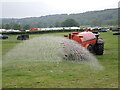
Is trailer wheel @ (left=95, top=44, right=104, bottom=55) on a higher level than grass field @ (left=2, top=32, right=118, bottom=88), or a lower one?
higher

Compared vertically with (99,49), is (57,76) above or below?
below

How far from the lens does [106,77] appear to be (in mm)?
9898

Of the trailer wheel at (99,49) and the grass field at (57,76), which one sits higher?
the trailer wheel at (99,49)

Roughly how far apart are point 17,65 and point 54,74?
3.26 metres

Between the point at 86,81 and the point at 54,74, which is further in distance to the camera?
the point at 54,74

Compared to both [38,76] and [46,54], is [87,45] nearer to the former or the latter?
[46,54]

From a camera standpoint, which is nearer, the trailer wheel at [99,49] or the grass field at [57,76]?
the grass field at [57,76]

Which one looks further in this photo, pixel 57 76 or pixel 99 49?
pixel 99 49

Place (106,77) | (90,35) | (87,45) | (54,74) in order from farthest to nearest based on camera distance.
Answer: (90,35)
(87,45)
(54,74)
(106,77)

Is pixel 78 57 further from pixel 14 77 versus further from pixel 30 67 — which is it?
pixel 14 77

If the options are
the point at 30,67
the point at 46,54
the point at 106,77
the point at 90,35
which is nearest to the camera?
the point at 106,77

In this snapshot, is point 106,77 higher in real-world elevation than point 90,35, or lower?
lower

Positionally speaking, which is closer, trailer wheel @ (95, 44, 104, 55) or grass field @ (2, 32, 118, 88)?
grass field @ (2, 32, 118, 88)

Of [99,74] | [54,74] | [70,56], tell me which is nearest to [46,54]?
[70,56]
